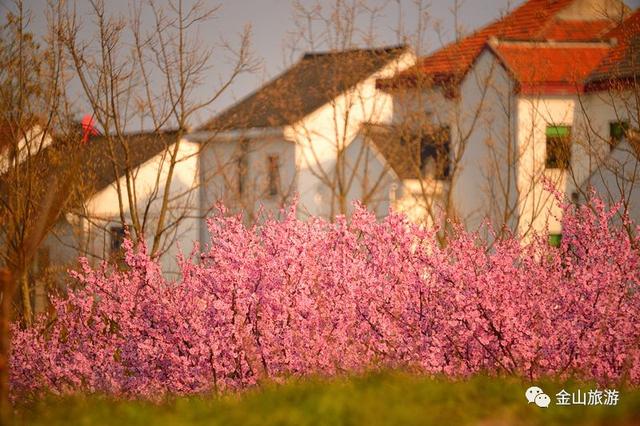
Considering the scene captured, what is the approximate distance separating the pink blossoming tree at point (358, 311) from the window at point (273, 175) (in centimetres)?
2473

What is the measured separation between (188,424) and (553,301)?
7.56m

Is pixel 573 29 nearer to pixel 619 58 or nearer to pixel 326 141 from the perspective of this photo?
pixel 619 58

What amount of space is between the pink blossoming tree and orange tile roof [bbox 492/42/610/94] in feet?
55.9

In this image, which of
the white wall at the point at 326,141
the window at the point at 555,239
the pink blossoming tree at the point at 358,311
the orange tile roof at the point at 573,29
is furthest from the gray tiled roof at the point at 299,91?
the pink blossoming tree at the point at 358,311

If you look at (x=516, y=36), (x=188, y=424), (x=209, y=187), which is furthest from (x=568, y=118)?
(x=188, y=424)

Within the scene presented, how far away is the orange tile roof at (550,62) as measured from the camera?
31.1 metres

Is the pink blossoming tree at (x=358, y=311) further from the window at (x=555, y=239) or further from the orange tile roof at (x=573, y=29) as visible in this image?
the orange tile roof at (x=573, y=29)

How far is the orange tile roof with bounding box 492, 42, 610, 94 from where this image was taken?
31.1 m

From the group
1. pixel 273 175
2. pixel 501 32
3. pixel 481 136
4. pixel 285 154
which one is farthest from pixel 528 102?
pixel 273 175

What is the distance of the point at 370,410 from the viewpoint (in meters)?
8.27

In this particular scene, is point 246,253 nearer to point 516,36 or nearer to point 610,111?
point 610,111

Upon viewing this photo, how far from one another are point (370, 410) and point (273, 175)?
3178 centimetres

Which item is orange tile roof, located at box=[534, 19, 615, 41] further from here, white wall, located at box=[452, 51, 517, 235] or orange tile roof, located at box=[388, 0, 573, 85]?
white wall, located at box=[452, 51, 517, 235]

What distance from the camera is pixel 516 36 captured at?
120ft
